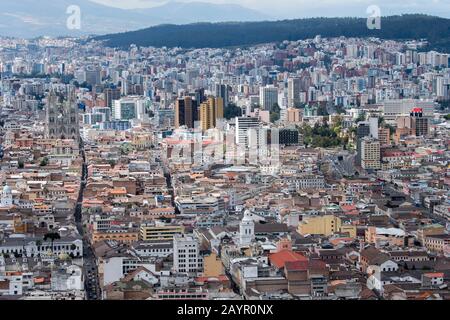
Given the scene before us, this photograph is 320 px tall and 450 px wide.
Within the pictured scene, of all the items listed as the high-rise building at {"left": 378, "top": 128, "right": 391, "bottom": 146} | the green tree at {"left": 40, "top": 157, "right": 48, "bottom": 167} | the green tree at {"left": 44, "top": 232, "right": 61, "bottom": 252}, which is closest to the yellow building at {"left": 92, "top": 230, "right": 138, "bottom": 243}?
the green tree at {"left": 44, "top": 232, "right": 61, "bottom": 252}

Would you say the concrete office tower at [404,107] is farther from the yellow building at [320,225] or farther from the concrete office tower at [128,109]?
the yellow building at [320,225]

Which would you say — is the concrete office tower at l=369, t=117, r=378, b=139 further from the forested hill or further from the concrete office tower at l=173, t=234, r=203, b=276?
the concrete office tower at l=173, t=234, r=203, b=276

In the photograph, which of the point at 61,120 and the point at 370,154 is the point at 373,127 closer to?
the point at 370,154

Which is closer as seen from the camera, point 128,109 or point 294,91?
point 128,109

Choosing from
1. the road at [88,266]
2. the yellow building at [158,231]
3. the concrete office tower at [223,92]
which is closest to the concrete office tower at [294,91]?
the concrete office tower at [223,92]

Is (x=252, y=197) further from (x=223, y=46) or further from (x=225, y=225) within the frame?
(x=223, y=46)

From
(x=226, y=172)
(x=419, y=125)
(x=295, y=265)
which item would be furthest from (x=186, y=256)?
(x=419, y=125)
